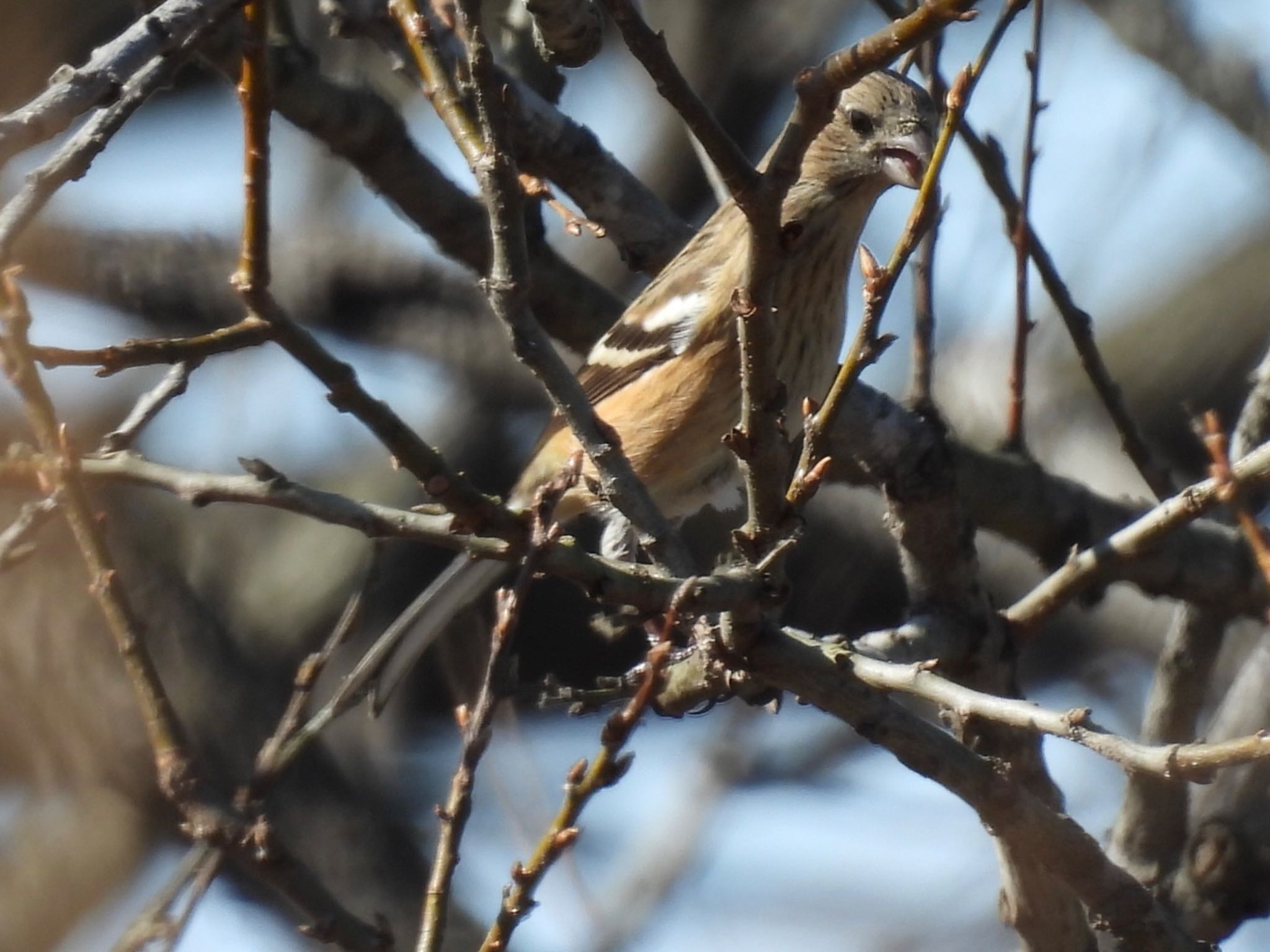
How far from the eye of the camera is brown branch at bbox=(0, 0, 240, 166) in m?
2.22

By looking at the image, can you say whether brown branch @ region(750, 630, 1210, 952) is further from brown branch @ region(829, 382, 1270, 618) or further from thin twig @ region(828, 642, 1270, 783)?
brown branch @ region(829, 382, 1270, 618)

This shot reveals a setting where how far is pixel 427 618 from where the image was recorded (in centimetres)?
530

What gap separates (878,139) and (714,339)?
2.67 ft

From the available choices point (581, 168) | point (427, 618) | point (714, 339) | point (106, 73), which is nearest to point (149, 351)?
point (106, 73)

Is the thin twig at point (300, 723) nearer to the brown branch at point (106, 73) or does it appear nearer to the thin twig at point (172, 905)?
the thin twig at point (172, 905)

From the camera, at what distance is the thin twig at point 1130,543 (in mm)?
3123

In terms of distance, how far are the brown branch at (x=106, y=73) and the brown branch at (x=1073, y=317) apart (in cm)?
255

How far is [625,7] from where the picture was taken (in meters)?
2.40

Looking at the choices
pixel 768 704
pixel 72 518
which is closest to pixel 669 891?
pixel 768 704

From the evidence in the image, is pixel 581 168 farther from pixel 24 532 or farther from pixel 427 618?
pixel 24 532

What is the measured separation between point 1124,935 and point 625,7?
7.71 ft

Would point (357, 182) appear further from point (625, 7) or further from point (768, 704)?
point (625, 7)

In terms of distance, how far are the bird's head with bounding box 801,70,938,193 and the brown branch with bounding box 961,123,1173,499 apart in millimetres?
291

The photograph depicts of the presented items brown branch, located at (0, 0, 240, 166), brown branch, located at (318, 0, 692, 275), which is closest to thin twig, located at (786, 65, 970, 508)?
brown branch, located at (0, 0, 240, 166)
